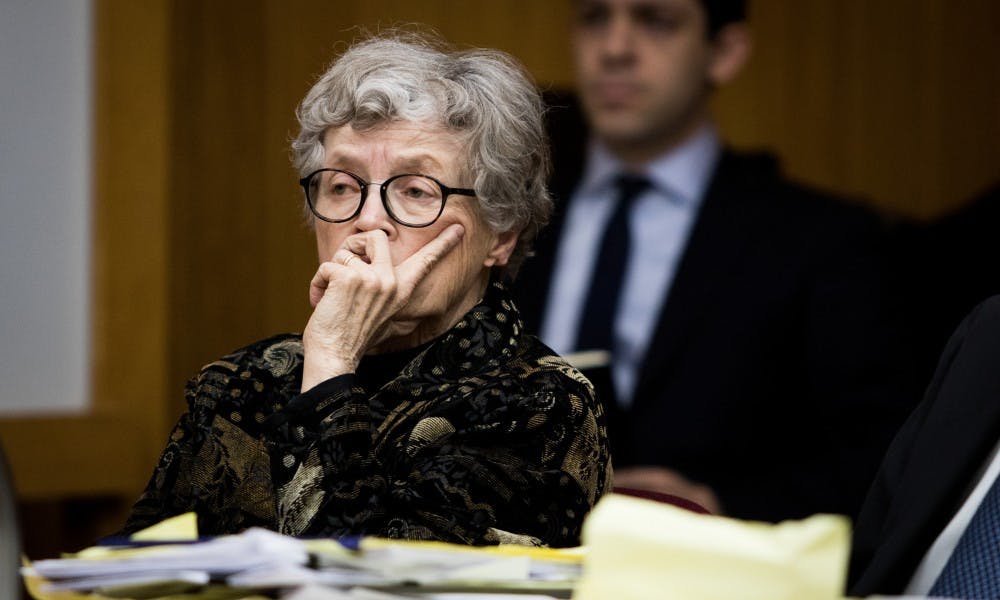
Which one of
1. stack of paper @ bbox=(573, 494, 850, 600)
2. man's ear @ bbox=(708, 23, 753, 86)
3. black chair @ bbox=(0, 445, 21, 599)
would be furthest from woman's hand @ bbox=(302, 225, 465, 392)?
man's ear @ bbox=(708, 23, 753, 86)

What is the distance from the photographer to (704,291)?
288 cm

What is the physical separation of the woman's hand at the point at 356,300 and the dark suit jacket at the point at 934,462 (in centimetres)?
51

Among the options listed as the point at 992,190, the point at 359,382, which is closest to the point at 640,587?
the point at 359,382

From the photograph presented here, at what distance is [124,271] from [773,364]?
1.63 meters

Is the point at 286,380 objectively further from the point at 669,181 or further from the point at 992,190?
the point at 992,190

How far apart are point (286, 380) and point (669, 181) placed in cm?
157

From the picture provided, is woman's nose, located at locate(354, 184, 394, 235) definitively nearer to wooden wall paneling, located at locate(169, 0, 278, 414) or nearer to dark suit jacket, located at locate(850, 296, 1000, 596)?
dark suit jacket, located at locate(850, 296, 1000, 596)

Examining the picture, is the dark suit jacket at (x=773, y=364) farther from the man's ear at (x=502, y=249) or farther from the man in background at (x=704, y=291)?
the man's ear at (x=502, y=249)

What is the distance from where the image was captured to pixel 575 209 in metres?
3.11

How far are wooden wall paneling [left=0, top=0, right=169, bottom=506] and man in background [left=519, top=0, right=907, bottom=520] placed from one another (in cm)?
106

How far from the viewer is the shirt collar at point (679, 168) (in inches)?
119

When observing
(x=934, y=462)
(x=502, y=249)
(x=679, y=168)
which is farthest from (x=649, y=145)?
(x=934, y=462)

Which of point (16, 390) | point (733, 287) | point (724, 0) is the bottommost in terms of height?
point (16, 390)

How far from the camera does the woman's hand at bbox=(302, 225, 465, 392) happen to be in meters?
1.47
